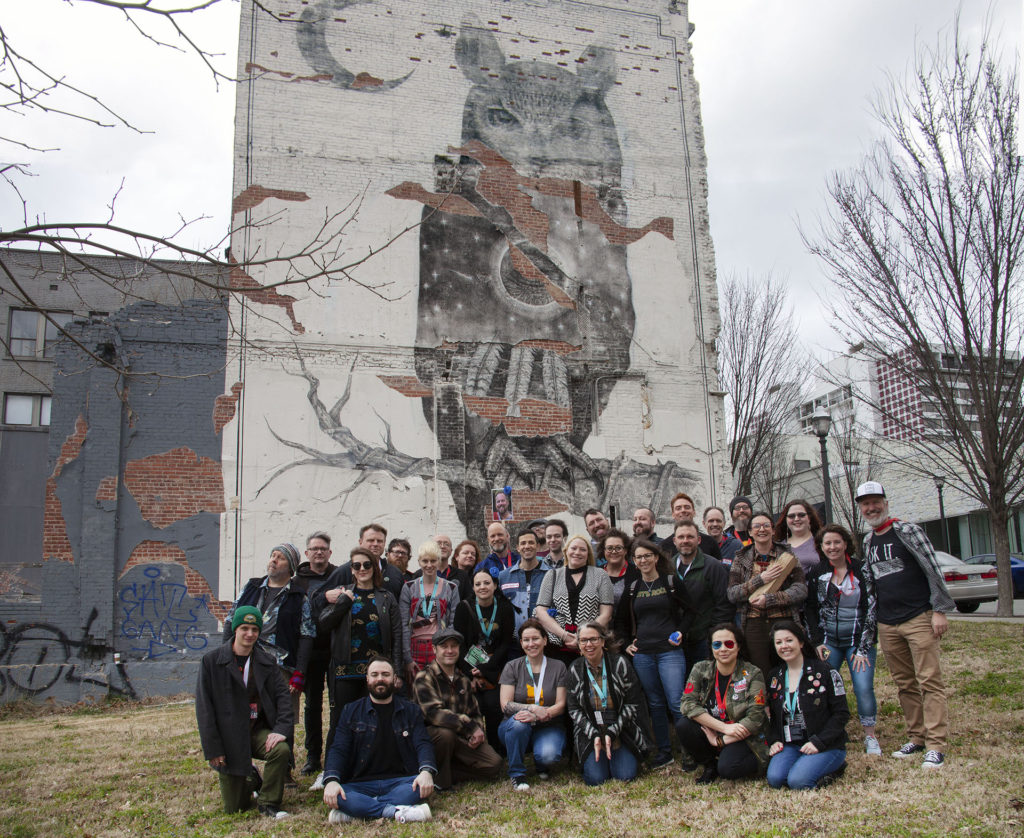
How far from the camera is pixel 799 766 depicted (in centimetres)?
571

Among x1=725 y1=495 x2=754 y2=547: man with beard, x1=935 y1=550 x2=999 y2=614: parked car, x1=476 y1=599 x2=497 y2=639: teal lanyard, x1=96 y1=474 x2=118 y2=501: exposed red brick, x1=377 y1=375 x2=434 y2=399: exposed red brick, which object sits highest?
x1=377 y1=375 x2=434 y2=399: exposed red brick

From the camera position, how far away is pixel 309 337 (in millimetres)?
14125

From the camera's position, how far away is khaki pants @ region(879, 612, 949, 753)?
6133 millimetres

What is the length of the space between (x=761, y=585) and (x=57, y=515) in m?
10.9

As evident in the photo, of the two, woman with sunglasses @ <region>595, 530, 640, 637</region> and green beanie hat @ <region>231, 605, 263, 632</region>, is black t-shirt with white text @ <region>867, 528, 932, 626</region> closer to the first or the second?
woman with sunglasses @ <region>595, 530, 640, 637</region>

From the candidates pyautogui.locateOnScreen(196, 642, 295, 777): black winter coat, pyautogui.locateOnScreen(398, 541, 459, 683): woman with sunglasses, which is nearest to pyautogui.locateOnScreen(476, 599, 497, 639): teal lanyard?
pyautogui.locateOnScreen(398, 541, 459, 683): woman with sunglasses

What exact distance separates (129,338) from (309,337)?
288cm

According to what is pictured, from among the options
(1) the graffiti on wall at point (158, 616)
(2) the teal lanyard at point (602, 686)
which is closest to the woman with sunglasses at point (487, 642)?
(2) the teal lanyard at point (602, 686)

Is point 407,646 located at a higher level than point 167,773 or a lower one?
higher

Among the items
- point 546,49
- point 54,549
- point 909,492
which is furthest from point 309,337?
point 909,492

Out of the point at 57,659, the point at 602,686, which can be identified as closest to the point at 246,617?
the point at 602,686

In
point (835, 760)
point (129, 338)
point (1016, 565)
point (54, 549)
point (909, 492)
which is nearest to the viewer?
point (835, 760)

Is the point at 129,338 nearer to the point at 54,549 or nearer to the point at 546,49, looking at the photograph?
the point at 54,549

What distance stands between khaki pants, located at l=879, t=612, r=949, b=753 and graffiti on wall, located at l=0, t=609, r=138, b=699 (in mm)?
10683
